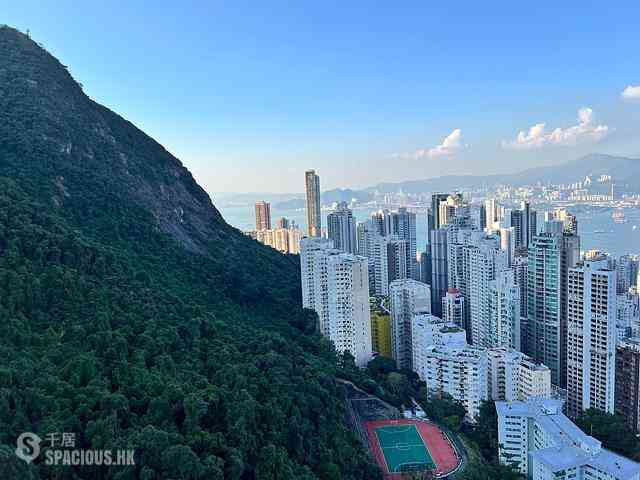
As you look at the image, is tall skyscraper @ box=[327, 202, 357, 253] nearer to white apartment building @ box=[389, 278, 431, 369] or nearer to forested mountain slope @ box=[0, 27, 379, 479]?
white apartment building @ box=[389, 278, 431, 369]

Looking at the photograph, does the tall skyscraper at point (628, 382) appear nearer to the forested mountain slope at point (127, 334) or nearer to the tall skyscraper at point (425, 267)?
the forested mountain slope at point (127, 334)

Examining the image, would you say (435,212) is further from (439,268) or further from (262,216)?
(262,216)

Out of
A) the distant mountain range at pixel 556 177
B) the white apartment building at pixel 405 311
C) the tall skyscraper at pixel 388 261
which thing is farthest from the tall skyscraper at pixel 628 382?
the distant mountain range at pixel 556 177

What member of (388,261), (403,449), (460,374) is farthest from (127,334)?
(388,261)

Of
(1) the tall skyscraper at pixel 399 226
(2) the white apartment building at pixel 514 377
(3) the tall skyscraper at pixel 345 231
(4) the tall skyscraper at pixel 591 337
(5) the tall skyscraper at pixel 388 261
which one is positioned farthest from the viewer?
(3) the tall skyscraper at pixel 345 231

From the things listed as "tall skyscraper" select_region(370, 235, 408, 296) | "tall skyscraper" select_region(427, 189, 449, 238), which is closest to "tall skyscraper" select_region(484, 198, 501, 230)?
A: "tall skyscraper" select_region(427, 189, 449, 238)

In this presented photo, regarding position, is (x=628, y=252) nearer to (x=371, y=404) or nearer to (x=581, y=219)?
(x=581, y=219)

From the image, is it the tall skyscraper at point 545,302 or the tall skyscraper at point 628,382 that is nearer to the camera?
the tall skyscraper at point 628,382
